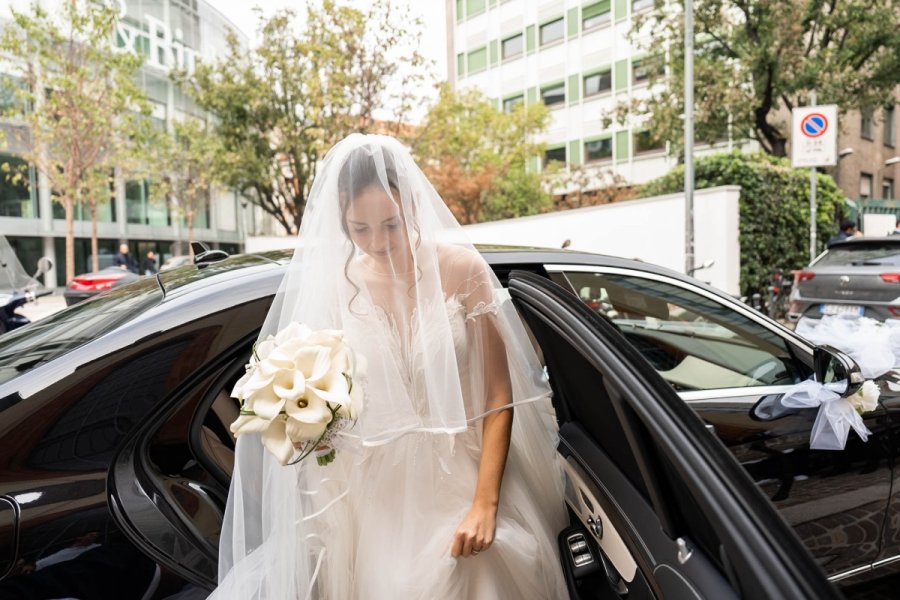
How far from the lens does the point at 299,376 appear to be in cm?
132

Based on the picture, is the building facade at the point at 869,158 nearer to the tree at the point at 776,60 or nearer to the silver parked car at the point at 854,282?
the tree at the point at 776,60

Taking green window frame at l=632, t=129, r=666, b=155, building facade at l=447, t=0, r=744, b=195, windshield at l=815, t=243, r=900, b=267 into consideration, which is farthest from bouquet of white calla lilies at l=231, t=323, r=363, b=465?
green window frame at l=632, t=129, r=666, b=155

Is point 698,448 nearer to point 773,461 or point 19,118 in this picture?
point 773,461

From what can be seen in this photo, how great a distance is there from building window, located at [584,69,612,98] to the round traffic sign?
20.9m

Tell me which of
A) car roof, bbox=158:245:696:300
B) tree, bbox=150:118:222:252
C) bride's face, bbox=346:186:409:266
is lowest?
car roof, bbox=158:245:696:300

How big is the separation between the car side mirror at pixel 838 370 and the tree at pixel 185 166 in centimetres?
2274

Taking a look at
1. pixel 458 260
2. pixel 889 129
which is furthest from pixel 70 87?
pixel 889 129

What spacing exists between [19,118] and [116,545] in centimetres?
2220

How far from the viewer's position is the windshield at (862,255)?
20.9 feet

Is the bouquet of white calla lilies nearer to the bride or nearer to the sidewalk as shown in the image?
the bride

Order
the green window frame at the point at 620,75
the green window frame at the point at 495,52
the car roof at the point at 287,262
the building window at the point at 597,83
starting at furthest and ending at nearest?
the green window frame at the point at 495,52 < the building window at the point at 597,83 < the green window frame at the point at 620,75 < the car roof at the point at 287,262

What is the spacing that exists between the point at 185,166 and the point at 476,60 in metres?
16.6

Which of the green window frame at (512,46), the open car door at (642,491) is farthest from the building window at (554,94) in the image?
the open car door at (642,491)

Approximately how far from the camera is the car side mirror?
6.55 ft
